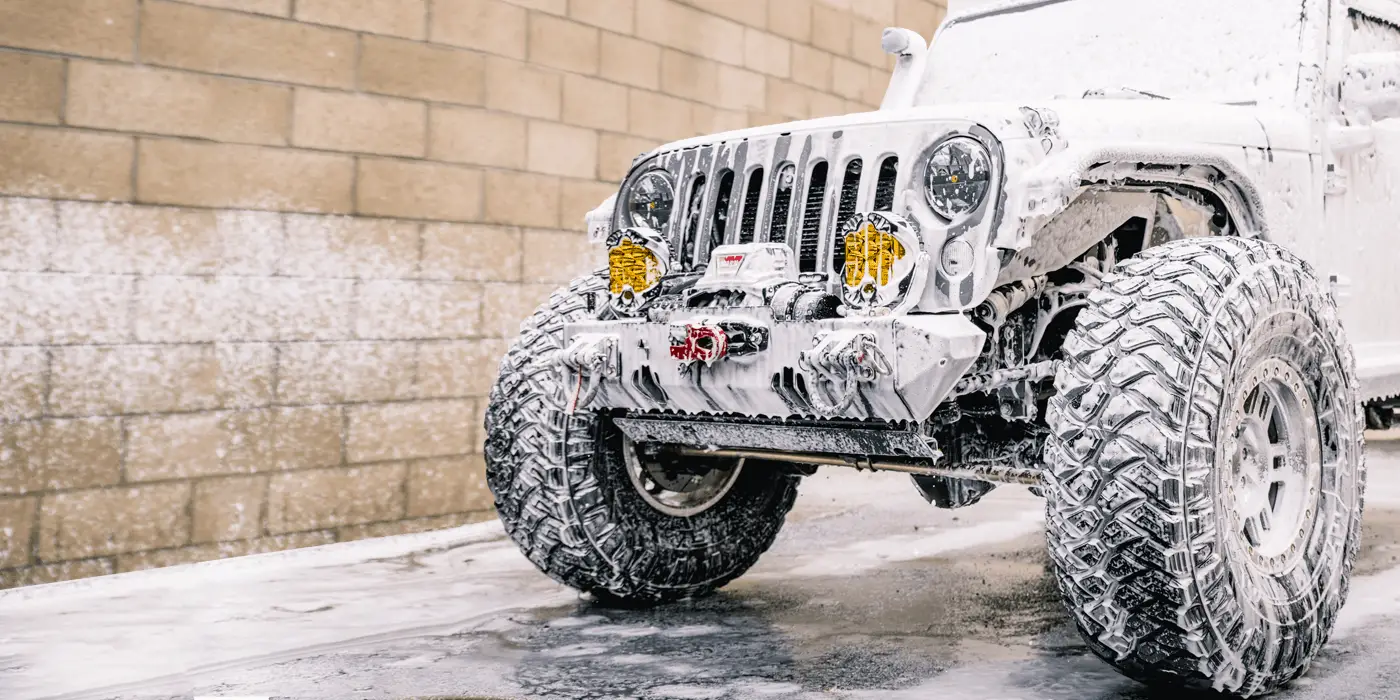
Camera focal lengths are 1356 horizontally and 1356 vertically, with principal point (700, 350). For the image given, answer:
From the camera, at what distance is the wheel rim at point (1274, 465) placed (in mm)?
3547

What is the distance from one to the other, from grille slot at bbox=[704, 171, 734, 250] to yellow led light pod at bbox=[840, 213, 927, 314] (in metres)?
0.64

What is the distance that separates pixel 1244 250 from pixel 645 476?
2.05 m

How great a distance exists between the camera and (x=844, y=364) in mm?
3410

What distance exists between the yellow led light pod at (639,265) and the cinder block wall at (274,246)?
197 cm

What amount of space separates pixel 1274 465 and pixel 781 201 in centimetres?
156

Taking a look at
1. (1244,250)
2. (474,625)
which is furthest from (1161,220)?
(474,625)

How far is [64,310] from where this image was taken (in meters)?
4.84

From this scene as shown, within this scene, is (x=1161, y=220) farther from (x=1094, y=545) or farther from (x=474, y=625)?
(x=474, y=625)

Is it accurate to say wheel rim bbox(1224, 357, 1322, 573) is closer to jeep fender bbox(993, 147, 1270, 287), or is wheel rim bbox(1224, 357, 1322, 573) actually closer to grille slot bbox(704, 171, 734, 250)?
jeep fender bbox(993, 147, 1270, 287)

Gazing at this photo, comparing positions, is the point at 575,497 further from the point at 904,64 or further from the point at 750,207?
the point at 904,64

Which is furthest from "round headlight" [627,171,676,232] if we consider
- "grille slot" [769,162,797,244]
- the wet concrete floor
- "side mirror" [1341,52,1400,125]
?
"side mirror" [1341,52,1400,125]

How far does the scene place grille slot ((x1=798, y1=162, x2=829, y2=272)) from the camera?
388 centimetres

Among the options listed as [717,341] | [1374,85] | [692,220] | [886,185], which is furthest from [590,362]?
[1374,85]

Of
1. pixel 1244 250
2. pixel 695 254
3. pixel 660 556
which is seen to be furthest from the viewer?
pixel 660 556
